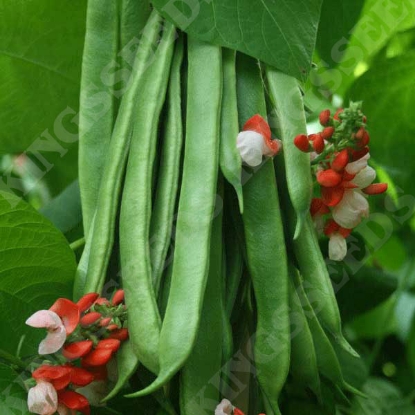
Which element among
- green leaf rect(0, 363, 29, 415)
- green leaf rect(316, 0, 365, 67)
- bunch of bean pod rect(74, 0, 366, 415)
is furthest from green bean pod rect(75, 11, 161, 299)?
green leaf rect(316, 0, 365, 67)

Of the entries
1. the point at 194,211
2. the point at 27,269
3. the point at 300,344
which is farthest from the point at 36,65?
the point at 300,344

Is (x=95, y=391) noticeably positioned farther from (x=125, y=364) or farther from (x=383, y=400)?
(x=383, y=400)

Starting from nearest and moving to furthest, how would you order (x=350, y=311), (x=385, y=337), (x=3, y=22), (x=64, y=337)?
(x=64, y=337) → (x=3, y=22) → (x=350, y=311) → (x=385, y=337)

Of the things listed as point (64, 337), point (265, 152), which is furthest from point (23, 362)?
point (265, 152)

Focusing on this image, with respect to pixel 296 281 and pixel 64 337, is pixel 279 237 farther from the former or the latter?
pixel 64 337

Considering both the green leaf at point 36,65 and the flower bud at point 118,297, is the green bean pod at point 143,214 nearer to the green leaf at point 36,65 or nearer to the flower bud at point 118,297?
the flower bud at point 118,297
